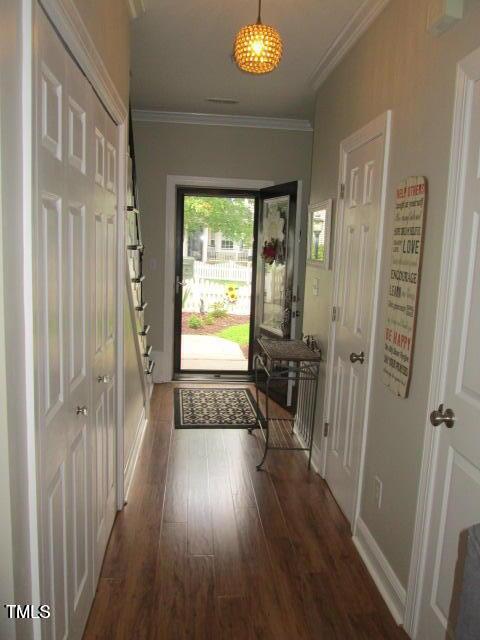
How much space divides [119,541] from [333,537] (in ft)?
3.70

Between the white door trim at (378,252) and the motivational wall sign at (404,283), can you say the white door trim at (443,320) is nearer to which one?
the motivational wall sign at (404,283)

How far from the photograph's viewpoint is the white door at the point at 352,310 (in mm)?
2643

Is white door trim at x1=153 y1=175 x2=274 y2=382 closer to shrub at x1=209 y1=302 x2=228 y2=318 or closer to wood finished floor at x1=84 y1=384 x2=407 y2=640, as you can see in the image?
shrub at x1=209 y1=302 x2=228 y2=318

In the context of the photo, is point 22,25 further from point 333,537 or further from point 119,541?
point 333,537

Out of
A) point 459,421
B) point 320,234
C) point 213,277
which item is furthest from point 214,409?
point 459,421

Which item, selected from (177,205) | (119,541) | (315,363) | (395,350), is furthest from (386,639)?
(177,205)

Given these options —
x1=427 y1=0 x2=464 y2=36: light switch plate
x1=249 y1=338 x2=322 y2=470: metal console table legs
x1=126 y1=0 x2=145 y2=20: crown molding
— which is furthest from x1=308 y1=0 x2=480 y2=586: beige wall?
x1=126 y1=0 x2=145 y2=20: crown molding

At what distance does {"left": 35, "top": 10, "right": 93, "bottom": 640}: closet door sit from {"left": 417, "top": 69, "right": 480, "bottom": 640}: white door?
50.5 inches

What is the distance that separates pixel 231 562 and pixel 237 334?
3.95 m

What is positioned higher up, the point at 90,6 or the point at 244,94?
the point at 244,94

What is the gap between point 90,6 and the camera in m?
1.76

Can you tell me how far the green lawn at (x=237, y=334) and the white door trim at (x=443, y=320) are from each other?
4234mm

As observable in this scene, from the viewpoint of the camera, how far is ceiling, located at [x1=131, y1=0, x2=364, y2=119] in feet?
9.35

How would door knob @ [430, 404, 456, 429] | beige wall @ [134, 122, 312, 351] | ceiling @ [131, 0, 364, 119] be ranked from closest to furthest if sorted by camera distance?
1. door knob @ [430, 404, 456, 429]
2. ceiling @ [131, 0, 364, 119]
3. beige wall @ [134, 122, 312, 351]
